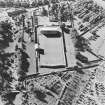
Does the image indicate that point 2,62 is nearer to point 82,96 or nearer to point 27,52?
point 27,52

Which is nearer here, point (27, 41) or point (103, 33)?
point (27, 41)

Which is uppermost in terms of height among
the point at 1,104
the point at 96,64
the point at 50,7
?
the point at 50,7

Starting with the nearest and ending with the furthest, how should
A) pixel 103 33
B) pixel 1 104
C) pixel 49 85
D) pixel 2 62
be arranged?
pixel 1 104 → pixel 49 85 → pixel 2 62 → pixel 103 33

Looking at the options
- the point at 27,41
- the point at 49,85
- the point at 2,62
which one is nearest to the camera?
the point at 49,85

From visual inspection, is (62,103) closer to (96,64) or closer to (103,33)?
(96,64)

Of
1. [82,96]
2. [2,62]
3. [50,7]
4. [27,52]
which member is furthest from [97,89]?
[50,7]

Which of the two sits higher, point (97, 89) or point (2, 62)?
point (2, 62)
